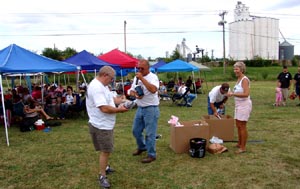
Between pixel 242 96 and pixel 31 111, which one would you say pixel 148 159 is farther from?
pixel 31 111

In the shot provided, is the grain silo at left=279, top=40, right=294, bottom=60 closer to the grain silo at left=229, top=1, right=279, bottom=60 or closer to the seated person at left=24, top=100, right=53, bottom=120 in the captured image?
the grain silo at left=229, top=1, right=279, bottom=60

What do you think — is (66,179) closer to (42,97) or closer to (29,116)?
(29,116)

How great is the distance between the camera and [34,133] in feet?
24.9

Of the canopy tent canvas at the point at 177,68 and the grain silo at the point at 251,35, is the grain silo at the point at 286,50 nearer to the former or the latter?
the grain silo at the point at 251,35

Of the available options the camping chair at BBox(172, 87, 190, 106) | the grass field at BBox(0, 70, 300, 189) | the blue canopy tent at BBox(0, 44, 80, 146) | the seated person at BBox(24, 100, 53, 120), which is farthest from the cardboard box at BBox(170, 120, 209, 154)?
the camping chair at BBox(172, 87, 190, 106)

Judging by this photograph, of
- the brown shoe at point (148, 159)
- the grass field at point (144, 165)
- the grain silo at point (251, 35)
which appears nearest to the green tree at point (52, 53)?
the grain silo at point (251, 35)

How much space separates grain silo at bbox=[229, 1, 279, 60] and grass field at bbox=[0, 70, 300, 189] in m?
42.6

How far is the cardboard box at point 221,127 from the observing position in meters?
6.25

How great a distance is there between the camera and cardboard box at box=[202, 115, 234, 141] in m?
6.25

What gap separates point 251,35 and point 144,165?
152 ft

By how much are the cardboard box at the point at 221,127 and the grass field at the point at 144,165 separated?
0.33m

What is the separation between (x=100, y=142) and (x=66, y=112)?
20.1 ft

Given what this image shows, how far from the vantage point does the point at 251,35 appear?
47.5m

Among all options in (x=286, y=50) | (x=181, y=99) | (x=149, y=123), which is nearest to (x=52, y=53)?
(x=181, y=99)
